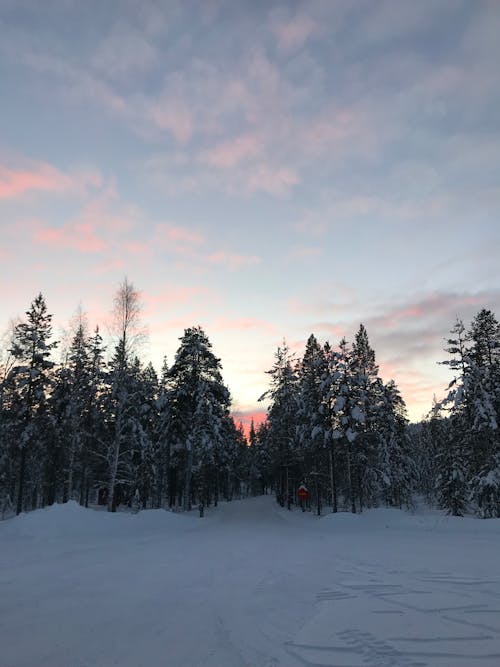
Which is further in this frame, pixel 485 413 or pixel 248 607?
pixel 485 413

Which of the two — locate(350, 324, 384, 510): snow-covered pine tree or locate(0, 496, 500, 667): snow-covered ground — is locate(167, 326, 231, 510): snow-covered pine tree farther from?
locate(0, 496, 500, 667): snow-covered ground

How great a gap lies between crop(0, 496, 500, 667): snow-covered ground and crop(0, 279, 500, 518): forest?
14196mm

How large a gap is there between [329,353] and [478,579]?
83.6 feet

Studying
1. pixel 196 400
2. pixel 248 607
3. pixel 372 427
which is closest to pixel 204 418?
A: pixel 196 400

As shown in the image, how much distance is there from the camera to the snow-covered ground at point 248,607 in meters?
4.79

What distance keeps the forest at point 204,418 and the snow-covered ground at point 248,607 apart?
14.2m

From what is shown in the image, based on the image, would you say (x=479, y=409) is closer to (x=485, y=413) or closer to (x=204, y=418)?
(x=485, y=413)

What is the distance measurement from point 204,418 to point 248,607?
94.2 feet

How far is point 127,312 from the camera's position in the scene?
26.8 meters

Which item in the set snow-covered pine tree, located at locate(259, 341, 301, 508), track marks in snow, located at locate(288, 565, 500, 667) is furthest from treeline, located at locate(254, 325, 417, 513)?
track marks in snow, located at locate(288, 565, 500, 667)

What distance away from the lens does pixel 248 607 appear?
22.8 feet

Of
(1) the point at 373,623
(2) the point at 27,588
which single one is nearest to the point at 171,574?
(2) the point at 27,588

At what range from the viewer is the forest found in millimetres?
29109

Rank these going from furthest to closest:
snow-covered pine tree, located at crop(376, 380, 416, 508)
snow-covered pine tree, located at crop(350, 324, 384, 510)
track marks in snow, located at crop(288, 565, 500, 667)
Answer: snow-covered pine tree, located at crop(376, 380, 416, 508) → snow-covered pine tree, located at crop(350, 324, 384, 510) → track marks in snow, located at crop(288, 565, 500, 667)
